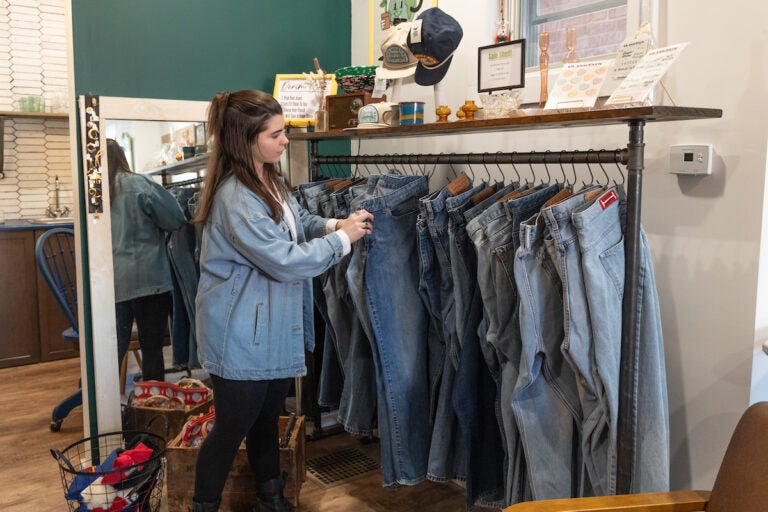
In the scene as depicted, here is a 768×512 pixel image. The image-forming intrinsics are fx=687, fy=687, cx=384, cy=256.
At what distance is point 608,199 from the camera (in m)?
1.70

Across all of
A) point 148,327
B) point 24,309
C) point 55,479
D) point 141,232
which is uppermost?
point 141,232

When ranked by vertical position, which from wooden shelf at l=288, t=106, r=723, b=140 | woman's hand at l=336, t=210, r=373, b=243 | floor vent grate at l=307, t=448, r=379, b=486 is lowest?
floor vent grate at l=307, t=448, r=379, b=486

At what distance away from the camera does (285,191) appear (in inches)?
85.6

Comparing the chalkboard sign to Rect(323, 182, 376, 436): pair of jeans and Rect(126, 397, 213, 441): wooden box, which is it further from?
Rect(126, 397, 213, 441): wooden box

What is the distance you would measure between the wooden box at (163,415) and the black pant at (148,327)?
0.66 feet

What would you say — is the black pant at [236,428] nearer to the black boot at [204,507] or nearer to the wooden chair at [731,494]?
the black boot at [204,507]

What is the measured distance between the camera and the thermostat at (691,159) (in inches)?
→ 71.1

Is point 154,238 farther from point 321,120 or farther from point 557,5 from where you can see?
point 557,5

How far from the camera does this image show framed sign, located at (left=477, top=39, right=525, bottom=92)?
2.10 m

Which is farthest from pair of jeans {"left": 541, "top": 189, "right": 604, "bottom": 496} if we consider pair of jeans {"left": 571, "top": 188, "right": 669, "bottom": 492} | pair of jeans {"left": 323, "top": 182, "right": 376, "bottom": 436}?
pair of jeans {"left": 323, "top": 182, "right": 376, "bottom": 436}

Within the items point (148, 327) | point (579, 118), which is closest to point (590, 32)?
point (579, 118)

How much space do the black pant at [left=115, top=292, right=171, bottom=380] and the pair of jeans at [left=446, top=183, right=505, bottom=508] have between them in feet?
4.99

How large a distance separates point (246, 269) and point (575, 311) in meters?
0.94

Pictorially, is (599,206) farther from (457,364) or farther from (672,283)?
(457,364)
